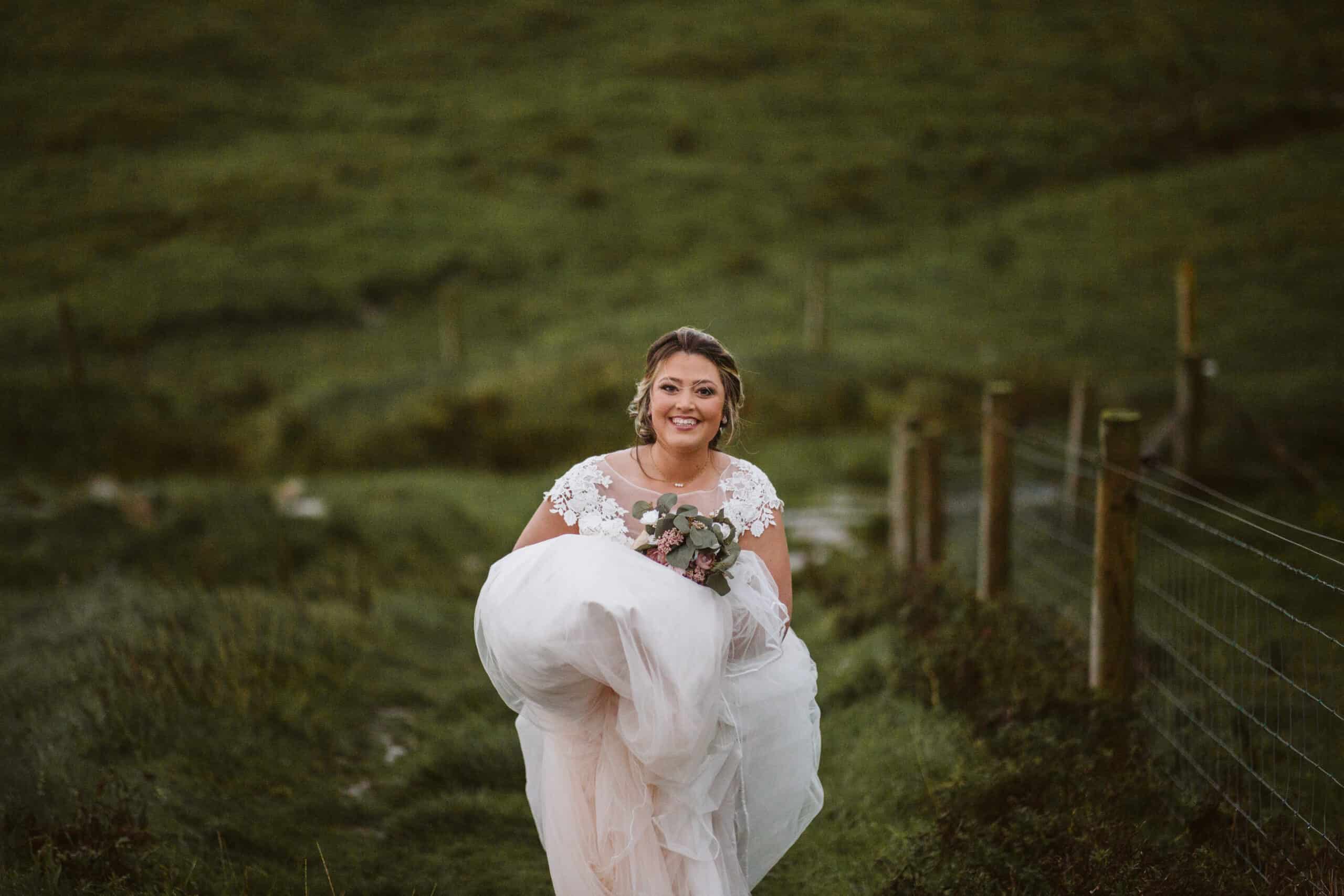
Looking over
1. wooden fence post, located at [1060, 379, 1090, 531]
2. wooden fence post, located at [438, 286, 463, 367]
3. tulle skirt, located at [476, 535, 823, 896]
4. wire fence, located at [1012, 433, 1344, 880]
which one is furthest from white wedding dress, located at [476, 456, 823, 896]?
wooden fence post, located at [438, 286, 463, 367]

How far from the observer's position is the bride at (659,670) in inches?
134

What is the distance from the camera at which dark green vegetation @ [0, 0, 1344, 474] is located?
18.5 meters

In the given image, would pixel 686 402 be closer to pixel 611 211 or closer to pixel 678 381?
pixel 678 381

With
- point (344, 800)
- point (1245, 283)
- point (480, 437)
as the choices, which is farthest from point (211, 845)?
point (1245, 283)

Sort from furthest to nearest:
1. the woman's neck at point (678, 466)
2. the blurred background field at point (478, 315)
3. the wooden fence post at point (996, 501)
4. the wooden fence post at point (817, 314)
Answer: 1. the wooden fence post at point (817, 314)
2. the wooden fence post at point (996, 501)
3. the blurred background field at point (478, 315)
4. the woman's neck at point (678, 466)

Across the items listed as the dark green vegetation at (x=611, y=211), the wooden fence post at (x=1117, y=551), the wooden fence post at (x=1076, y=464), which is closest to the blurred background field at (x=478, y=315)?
the dark green vegetation at (x=611, y=211)

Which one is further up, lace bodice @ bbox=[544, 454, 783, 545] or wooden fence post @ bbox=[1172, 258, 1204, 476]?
lace bodice @ bbox=[544, 454, 783, 545]

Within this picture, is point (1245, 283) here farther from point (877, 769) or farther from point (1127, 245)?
point (877, 769)

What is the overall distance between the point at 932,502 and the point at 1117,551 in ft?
10.6

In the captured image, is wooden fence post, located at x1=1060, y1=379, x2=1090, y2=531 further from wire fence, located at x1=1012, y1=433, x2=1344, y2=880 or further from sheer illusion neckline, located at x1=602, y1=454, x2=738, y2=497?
sheer illusion neckline, located at x1=602, y1=454, x2=738, y2=497

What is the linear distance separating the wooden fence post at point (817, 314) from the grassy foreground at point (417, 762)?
1280 cm

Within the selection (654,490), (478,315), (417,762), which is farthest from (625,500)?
(478,315)

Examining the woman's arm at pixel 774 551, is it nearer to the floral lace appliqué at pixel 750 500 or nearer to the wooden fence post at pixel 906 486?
the floral lace appliqué at pixel 750 500

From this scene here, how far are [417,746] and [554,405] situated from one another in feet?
39.4
